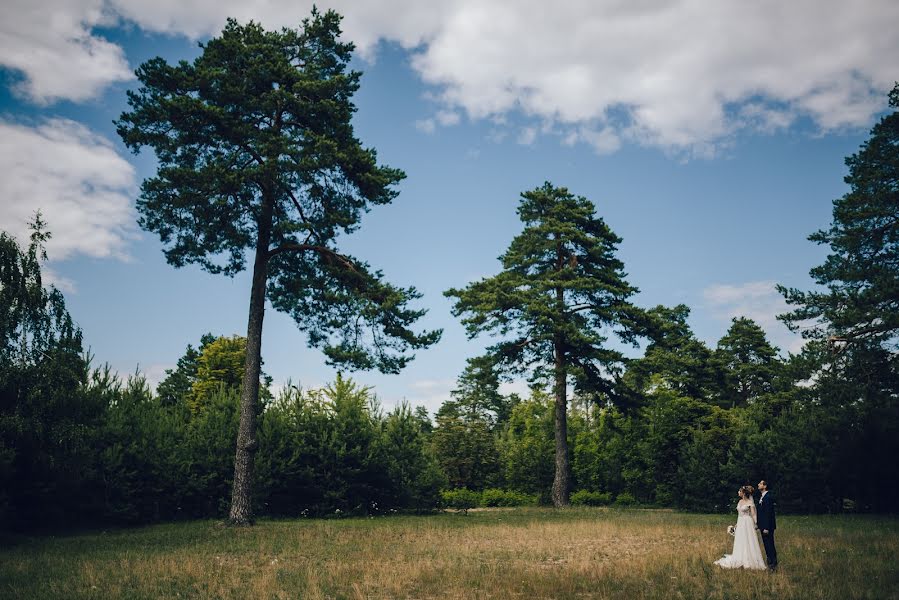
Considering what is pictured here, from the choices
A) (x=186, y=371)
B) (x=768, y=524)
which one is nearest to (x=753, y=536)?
(x=768, y=524)

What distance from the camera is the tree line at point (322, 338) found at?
60.2 feet

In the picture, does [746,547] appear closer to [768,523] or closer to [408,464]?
[768,523]

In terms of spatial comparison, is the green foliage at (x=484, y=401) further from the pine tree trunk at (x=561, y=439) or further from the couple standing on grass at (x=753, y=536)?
the couple standing on grass at (x=753, y=536)

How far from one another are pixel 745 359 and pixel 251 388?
40.6 meters

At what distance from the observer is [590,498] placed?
43312 millimetres

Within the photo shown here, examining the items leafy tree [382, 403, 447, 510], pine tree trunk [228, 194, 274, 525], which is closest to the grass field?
pine tree trunk [228, 194, 274, 525]

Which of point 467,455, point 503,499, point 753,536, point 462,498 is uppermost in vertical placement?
point 753,536

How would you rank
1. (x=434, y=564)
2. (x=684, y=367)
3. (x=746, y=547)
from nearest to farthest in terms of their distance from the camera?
1. (x=434, y=564)
2. (x=746, y=547)
3. (x=684, y=367)

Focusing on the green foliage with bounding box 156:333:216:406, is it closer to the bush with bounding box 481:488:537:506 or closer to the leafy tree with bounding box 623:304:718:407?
the bush with bounding box 481:488:537:506

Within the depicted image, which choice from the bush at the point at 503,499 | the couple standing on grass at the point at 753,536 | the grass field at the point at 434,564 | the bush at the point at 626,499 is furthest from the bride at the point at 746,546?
the bush at the point at 503,499

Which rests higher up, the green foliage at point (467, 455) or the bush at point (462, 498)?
the green foliage at point (467, 455)

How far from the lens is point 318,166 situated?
765 inches

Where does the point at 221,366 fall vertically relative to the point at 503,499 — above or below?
above

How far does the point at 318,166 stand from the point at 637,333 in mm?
20769
